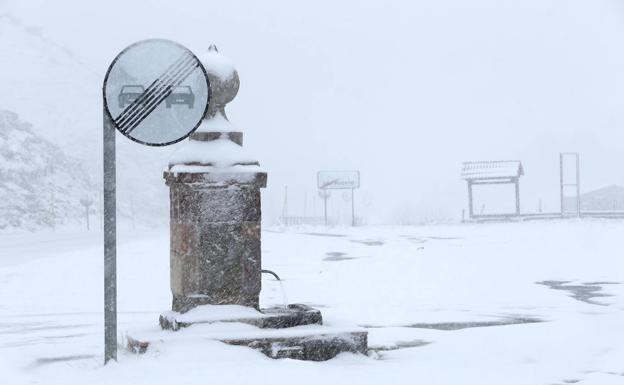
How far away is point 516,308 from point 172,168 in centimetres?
507

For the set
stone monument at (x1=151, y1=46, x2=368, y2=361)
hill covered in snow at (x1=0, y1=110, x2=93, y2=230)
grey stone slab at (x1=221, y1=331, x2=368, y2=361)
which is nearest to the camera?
grey stone slab at (x1=221, y1=331, x2=368, y2=361)

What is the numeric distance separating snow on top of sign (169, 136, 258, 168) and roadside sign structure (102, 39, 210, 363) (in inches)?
21.8

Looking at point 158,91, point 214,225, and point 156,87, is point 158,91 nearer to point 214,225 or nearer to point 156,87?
point 156,87

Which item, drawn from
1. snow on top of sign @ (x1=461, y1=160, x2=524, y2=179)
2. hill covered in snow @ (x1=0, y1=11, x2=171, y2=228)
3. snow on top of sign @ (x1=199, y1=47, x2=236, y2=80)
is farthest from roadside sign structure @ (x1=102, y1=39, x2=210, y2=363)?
hill covered in snow @ (x1=0, y1=11, x2=171, y2=228)

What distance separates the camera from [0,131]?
80.2 m

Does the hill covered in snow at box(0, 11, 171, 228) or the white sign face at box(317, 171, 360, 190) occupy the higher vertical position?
the hill covered in snow at box(0, 11, 171, 228)

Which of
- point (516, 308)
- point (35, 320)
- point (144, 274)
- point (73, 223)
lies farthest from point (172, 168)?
point (73, 223)

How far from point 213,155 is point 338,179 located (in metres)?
55.1

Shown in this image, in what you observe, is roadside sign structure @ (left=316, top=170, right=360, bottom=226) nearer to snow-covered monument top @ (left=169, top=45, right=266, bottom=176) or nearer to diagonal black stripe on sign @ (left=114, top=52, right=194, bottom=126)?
snow-covered monument top @ (left=169, top=45, right=266, bottom=176)

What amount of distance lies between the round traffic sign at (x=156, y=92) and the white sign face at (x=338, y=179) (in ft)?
179

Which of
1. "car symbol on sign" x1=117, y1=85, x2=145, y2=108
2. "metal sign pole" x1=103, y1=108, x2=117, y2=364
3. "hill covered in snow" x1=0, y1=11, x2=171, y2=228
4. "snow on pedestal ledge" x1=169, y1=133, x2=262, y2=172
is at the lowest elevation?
"metal sign pole" x1=103, y1=108, x2=117, y2=364

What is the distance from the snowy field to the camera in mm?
5500

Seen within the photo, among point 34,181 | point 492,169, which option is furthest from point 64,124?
point 492,169

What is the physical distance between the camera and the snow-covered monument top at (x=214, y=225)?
625cm
